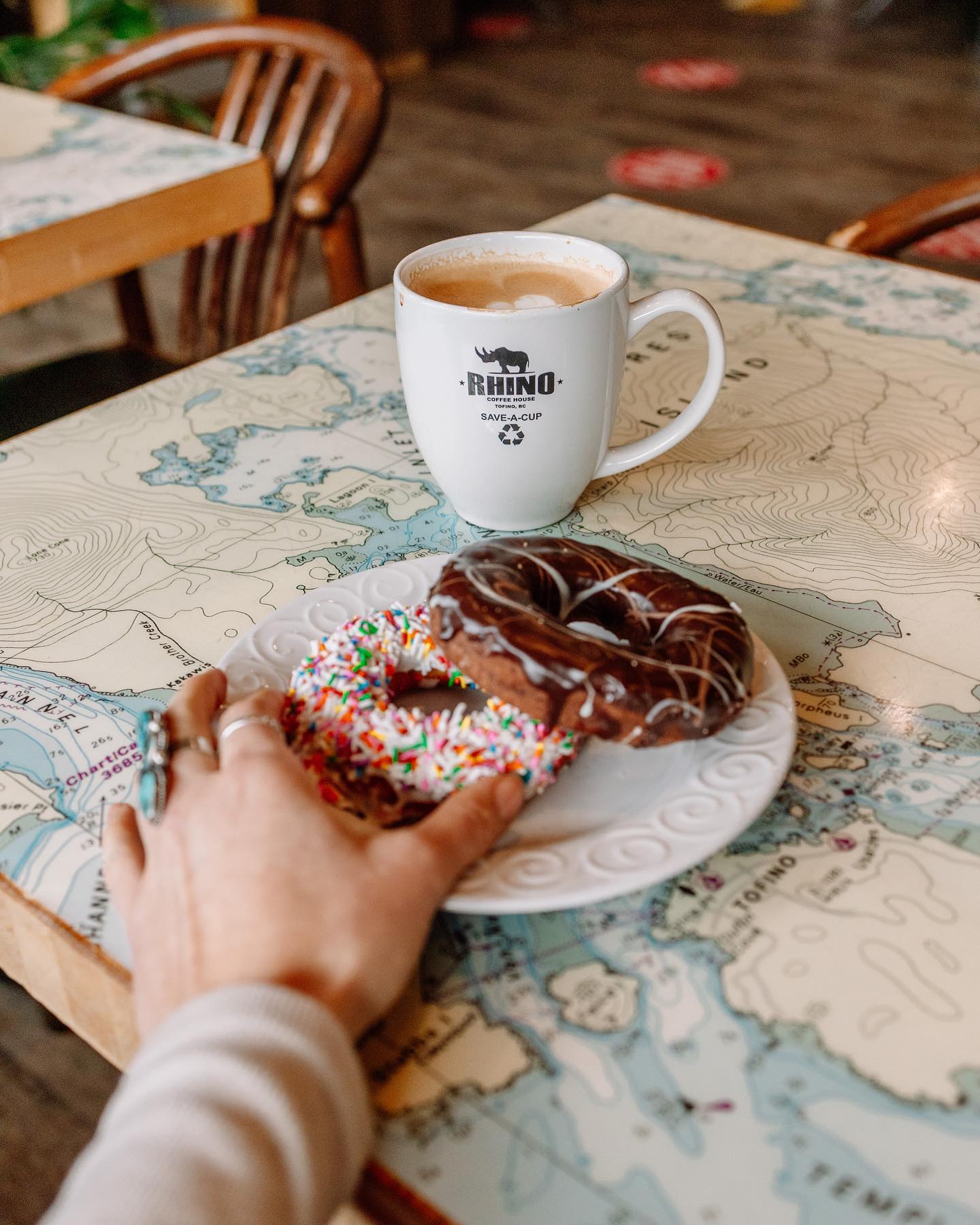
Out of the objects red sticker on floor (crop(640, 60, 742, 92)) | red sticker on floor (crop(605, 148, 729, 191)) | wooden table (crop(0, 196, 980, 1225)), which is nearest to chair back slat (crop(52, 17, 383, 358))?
wooden table (crop(0, 196, 980, 1225))

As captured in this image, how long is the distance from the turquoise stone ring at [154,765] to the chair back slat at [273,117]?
0.93 metres

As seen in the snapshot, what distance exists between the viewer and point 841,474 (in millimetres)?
781

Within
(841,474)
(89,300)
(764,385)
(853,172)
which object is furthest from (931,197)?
(853,172)

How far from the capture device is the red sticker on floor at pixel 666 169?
10.8ft

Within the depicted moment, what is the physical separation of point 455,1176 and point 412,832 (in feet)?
0.40

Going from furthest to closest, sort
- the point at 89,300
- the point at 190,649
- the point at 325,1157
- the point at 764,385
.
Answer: the point at 89,300
the point at 764,385
the point at 190,649
the point at 325,1157

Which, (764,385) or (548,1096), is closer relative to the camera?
(548,1096)

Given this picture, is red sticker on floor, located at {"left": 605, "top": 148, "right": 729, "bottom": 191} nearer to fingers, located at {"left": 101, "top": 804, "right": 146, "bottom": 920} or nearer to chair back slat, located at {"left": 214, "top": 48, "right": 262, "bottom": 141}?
chair back slat, located at {"left": 214, "top": 48, "right": 262, "bottom": 141}

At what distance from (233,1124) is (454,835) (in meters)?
0.14

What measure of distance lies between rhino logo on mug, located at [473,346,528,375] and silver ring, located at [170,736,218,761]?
0.28m

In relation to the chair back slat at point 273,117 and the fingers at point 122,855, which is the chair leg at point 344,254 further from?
the fingers at point 122,855

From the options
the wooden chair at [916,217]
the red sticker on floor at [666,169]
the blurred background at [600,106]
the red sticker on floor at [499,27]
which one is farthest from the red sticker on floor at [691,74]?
the wooden chair at [916,217]

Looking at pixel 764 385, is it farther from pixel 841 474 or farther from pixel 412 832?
pixel 412 832

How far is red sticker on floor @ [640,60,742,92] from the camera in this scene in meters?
4.23
